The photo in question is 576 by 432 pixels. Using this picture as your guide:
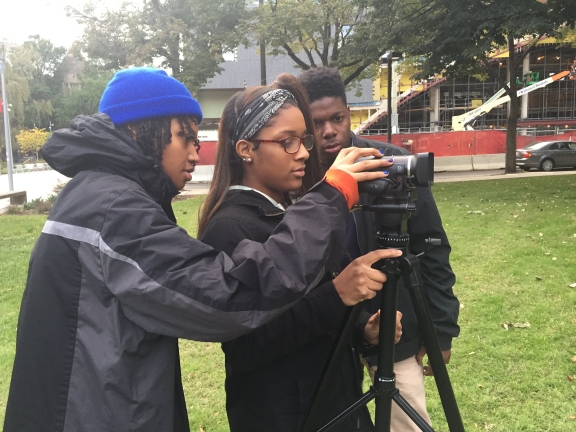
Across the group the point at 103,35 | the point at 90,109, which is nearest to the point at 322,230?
the point at 103,35

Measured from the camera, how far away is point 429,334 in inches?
57.3

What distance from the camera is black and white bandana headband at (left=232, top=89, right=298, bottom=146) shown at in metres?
1.56

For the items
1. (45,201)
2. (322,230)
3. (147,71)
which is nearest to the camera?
(322,230)

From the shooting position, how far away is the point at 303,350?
1.61 metres

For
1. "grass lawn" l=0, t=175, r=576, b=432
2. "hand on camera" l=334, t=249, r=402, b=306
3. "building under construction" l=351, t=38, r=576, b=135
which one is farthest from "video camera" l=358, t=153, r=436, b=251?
"building under construction" l=351, t=38, r=576, b=135

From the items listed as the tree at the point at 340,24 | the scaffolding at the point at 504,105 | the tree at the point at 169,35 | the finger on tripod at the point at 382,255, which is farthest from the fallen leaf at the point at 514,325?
the scaffolding at the point at 504,105

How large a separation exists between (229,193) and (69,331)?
677mm

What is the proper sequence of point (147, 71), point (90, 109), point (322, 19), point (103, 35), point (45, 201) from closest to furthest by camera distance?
1. point (147, 71)
2. point (45, 201)
3. point (322, 19)
4. point (103, 35)
5. point (90, 109)

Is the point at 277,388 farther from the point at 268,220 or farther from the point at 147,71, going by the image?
the point at 147,71

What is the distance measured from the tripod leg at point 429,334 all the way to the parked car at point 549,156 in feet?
68.8

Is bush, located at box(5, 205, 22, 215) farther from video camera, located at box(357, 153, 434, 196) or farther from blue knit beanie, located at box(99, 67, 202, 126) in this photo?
video camera, located at box(357, 153, 434, 196)

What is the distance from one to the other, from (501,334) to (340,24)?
15564 mm

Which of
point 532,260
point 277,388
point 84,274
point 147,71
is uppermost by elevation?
point 147,71

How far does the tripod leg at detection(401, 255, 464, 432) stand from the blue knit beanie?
81 cm
